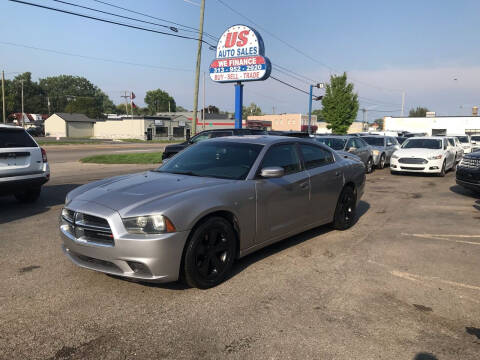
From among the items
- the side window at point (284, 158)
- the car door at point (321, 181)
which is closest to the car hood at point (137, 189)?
the side window at point (284, 158)

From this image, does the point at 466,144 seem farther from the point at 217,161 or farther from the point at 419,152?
the point at 217,161

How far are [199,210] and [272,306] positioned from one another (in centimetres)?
114

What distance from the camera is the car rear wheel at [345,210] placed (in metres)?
6.11

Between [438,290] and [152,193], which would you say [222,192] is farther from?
[438,290]

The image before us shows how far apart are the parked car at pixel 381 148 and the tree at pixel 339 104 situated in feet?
80.9

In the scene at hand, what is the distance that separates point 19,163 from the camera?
7320mm

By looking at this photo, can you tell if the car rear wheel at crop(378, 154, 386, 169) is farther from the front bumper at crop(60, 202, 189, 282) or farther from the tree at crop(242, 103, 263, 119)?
the tree at crop(242, 103, 263, 119)

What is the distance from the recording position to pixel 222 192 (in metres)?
4.01

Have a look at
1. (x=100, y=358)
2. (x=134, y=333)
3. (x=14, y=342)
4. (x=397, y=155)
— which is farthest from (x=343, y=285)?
(x=397, y=155)

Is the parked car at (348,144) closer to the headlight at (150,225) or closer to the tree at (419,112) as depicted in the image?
the headlight at (150,225)

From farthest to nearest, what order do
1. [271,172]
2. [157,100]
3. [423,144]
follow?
[157,100]
[423,144]
[271,172]

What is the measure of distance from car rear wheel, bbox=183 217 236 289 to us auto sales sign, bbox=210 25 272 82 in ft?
54.3

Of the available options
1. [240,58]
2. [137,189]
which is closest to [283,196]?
[137,189]

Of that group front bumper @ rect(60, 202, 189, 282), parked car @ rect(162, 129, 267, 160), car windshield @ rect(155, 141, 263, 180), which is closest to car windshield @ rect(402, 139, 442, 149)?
parked car @ rect(162, 129, 267, 160)
